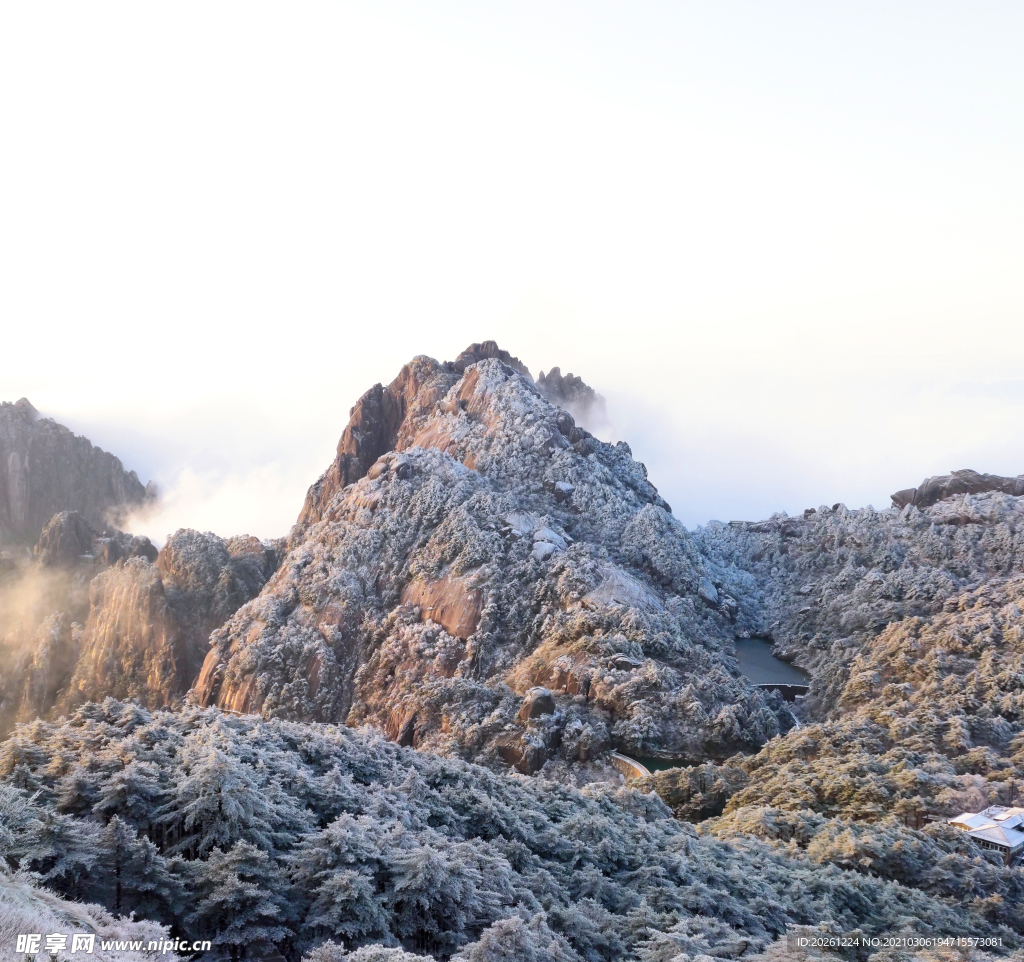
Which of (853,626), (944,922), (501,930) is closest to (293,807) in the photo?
(501,930)

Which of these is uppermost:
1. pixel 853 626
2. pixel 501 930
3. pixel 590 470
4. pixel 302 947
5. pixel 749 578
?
pixel 590 470

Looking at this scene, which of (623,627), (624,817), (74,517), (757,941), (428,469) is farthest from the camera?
(74,517)

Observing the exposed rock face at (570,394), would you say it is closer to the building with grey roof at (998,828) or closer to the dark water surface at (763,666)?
the dark water surface at (763,666)

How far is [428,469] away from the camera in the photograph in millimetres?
123188

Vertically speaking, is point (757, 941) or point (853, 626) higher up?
point (853, 626)

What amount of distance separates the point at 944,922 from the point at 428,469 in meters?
95.3

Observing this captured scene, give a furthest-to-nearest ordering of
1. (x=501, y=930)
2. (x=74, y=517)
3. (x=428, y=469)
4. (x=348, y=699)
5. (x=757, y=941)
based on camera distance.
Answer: (x=74, y=517) < (x=428, y=469) < (x=348, y=699) < (x=757, y=941) < (x=501, y=930)

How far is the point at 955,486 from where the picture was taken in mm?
133000

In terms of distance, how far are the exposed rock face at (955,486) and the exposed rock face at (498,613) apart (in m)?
41.6

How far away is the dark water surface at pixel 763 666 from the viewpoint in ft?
339

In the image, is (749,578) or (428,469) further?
(749,578)

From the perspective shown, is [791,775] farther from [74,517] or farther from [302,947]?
[74,517]

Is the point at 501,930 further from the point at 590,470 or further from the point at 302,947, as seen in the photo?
the point at 590,470

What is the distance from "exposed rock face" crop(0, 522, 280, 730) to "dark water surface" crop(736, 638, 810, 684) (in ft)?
283
